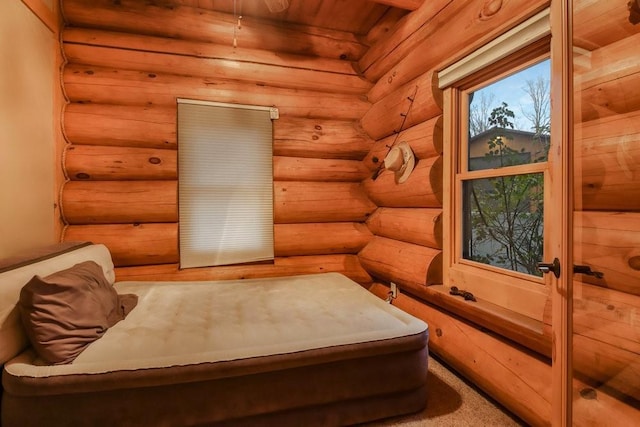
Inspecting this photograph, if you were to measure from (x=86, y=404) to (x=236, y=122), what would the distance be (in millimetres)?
2442

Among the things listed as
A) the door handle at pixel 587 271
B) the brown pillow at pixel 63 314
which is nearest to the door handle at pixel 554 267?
the door handle at pixel 587 271

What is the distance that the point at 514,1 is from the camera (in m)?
1.71

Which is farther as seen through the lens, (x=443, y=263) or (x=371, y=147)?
(x=371, y=147)

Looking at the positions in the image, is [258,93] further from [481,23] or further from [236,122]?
[481,23]

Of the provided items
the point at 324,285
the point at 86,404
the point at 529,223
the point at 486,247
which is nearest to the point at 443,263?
the point at 486,247

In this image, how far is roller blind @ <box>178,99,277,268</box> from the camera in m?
2.96

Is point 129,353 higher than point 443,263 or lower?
lower

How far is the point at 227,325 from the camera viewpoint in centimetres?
189

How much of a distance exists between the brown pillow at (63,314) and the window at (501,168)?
2.27 meters

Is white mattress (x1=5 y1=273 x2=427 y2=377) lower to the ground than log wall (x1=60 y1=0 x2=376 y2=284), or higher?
lower

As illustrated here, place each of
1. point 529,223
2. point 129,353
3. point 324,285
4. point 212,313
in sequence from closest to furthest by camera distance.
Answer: point 129,353, point 529,223, point 212,313, point 324,285

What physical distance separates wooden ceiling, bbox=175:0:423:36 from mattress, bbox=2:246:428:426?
8.93 feet

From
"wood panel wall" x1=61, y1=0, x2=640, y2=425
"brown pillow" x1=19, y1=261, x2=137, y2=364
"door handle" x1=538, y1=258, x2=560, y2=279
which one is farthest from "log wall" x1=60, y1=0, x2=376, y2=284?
"door handle" x1=538, y1=258, x2=560, y2=279

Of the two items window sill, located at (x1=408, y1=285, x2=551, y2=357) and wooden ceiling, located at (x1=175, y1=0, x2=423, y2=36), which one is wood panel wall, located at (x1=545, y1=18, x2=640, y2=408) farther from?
wooden ceiling, located at (x1=175, y1=0, x2=423, y2=36)
